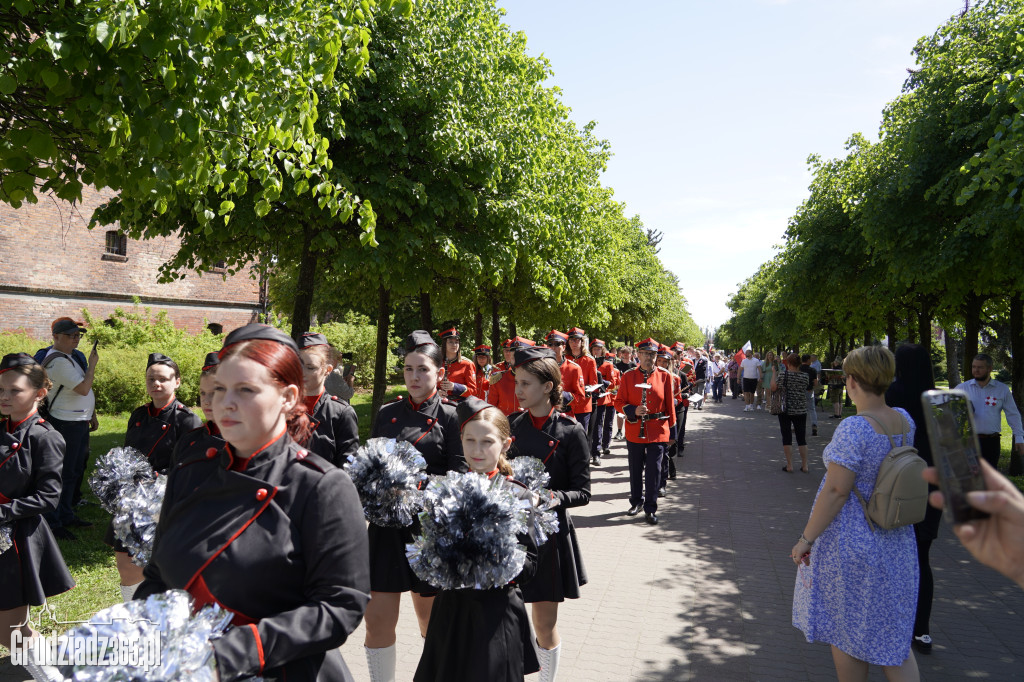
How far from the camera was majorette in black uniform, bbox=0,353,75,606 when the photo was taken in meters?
3.79

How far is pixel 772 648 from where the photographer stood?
4992 mm

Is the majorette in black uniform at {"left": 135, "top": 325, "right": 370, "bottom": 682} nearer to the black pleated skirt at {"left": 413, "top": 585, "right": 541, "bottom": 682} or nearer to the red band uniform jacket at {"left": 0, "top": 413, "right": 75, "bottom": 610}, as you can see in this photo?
the black pleated skirt at {"left": 413, "top": 585, "right": 541, "bottom": 682}

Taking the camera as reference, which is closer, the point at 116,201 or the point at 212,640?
the point at 212,640

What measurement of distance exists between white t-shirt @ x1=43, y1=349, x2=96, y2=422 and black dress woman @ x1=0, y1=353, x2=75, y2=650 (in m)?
4.24

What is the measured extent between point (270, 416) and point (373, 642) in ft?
7.51

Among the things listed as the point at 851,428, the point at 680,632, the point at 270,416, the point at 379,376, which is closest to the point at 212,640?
the point at 270,416

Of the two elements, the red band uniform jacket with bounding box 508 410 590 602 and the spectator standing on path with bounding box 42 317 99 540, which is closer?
the red band uniform jacket with bounding box 508 410 590 602

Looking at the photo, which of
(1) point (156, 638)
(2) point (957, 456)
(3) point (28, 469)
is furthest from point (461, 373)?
(2) point (957, 456)

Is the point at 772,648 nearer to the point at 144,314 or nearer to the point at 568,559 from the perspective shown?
the point at 568,559

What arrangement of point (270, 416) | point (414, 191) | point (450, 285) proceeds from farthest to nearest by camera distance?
point (450, 285) < point (414, 191) < point (270, 416)

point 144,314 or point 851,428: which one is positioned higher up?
point 144,314

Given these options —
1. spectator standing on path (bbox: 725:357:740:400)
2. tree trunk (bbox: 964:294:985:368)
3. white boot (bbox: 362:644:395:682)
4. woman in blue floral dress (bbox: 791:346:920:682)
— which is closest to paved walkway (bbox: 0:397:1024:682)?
white boot (bbox: 362:644:395:682)

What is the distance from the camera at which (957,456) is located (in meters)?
1.56

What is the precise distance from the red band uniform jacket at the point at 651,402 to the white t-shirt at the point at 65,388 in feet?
21.8
